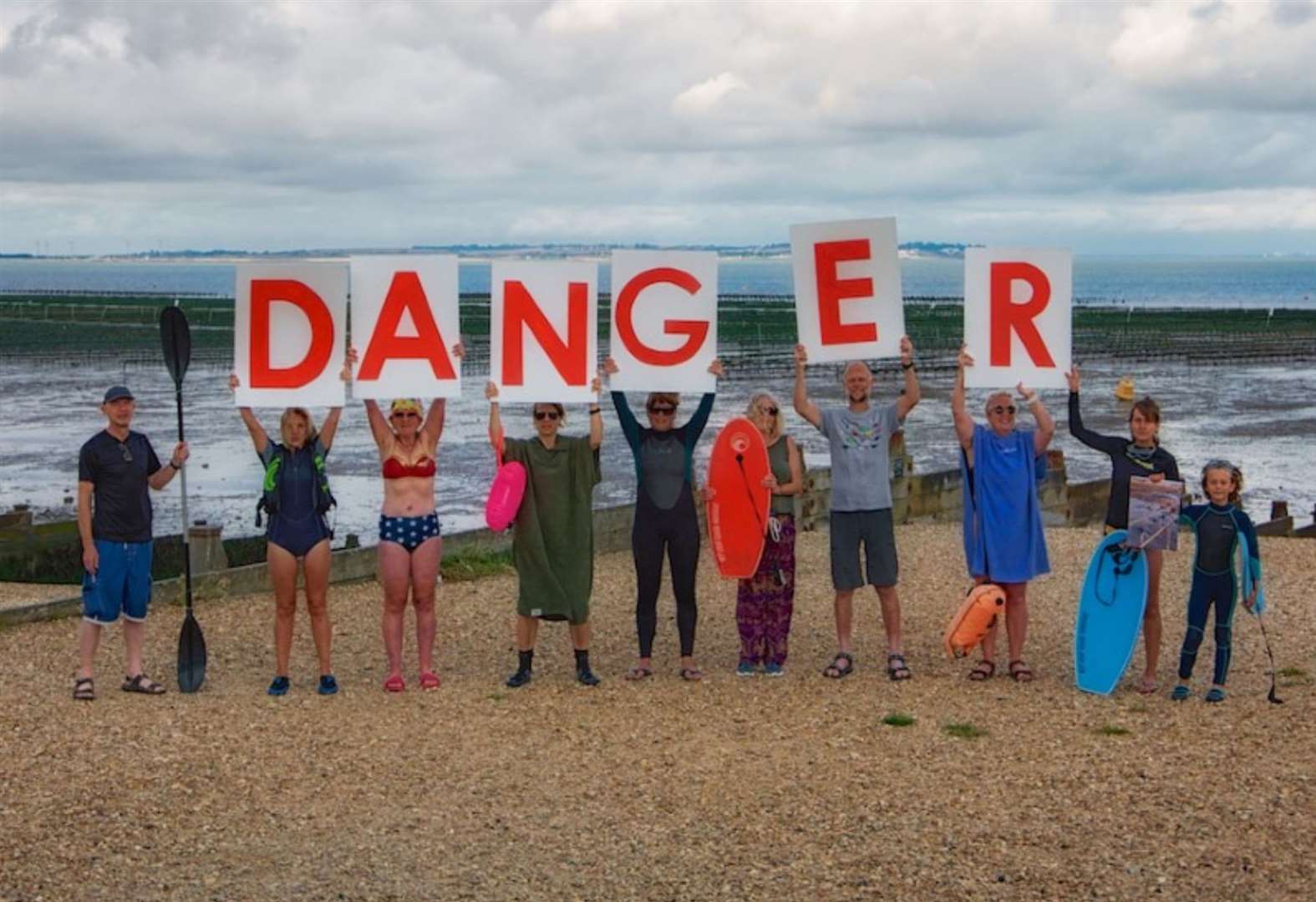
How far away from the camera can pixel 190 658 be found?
34.9ft

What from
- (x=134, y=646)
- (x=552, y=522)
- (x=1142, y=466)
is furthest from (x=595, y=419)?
(x=1142, y=466)

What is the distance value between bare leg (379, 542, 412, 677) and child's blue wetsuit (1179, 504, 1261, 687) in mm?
4878

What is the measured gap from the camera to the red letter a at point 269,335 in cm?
1034

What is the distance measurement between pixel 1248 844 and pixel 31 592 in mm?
11521

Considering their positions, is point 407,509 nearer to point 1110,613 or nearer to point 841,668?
point 841,668

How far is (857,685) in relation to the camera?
1059 cm

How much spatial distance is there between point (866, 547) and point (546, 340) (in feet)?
8.06

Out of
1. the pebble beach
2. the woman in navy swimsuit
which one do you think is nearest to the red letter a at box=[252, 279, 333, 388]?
the woman in navy swimsuit

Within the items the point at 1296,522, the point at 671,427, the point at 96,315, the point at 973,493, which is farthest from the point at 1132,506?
the point at 96,315

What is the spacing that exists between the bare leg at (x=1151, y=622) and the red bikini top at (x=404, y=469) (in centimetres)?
457

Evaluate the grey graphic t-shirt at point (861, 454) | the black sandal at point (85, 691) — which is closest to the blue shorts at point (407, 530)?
the black sandal at point (85, 691)

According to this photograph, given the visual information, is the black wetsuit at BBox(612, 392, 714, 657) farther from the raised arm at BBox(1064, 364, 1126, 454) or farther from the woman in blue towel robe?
the raised arm at BBox(1064, 364, 1126, 454)

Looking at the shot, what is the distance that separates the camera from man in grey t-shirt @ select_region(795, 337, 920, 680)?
10.5m

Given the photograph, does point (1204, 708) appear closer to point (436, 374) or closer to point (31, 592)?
point (436, 374)
